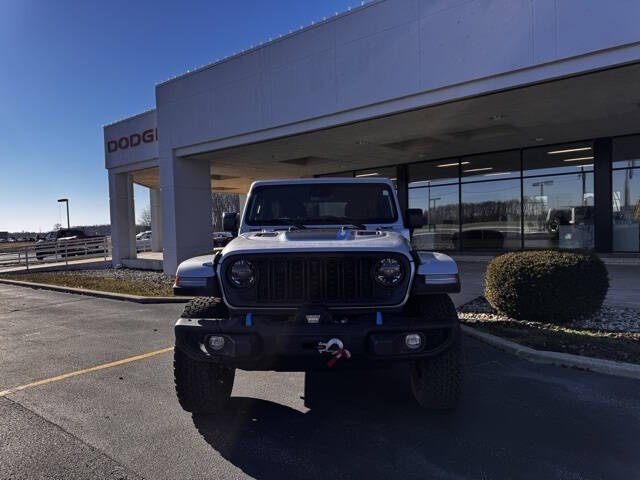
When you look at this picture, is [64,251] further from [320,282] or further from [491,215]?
[320,282]

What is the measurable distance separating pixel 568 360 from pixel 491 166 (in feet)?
39.6

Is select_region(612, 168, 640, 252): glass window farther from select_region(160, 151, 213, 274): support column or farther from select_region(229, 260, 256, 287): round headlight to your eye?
select_region(229, 260, 256, 287): round headlight

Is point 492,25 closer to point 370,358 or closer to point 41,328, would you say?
point 370,358

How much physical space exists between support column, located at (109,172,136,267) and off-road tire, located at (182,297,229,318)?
15977mm

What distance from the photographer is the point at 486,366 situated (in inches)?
190

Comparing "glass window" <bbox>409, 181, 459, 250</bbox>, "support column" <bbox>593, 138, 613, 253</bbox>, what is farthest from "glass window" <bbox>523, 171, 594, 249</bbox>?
"glass window" <bbox>409, 181, 459, 250</bbox>

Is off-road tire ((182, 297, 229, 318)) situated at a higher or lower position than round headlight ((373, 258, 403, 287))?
lower

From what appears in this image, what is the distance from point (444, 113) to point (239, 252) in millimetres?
7903

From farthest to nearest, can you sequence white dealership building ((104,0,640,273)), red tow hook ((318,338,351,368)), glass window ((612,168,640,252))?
1. glass window ((612,168,640,252))
2. white dealership building ((104,0,640,273))
3. red tow hook ((318,338,351,368))

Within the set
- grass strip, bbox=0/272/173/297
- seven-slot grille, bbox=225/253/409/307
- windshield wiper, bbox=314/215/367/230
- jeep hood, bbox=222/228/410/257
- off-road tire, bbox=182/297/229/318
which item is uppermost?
windshield wiper, bbox=314/215/367/230

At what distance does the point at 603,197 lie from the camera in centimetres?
1352

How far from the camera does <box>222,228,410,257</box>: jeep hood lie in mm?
3324

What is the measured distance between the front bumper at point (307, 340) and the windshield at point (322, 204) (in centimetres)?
170

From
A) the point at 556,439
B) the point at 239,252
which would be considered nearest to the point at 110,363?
the point at 239,252
